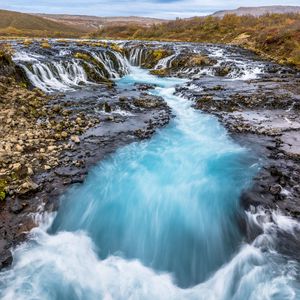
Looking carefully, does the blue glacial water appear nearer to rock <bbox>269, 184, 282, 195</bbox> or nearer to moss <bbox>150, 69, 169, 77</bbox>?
rock <bbox>269, 184, 282, 195</bbox>

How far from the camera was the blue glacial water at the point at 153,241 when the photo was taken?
6.09m

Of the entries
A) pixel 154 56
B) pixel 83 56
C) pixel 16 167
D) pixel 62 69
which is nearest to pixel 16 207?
pixel 16 167

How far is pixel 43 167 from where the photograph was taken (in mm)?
9109

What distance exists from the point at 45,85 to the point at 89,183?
39.0ft

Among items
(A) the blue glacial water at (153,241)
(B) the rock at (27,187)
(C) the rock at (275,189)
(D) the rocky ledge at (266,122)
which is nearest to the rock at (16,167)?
(B) the rock at (27,187)

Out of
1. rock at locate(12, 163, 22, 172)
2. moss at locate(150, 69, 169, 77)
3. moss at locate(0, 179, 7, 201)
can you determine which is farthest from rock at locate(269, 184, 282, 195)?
moss at locate(150, 69, 169, 77)

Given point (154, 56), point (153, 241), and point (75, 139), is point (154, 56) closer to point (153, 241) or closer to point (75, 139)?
point (75, 139)

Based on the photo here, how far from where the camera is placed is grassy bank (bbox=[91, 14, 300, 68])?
33562 millimetres

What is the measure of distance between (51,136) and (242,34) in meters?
52.2

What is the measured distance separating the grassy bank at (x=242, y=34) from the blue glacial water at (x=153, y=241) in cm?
2137

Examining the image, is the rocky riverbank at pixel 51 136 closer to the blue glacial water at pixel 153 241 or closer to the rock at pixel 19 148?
the rock at pixel 19 148

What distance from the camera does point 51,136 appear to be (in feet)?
36.4

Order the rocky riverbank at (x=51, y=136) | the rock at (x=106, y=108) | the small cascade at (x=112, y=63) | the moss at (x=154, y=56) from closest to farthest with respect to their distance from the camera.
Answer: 1. the rocky riverbank at (x=51, y=136)
2. the rock at (x=106, y=108)
3. the small cascade at (x=112, y=63)
4. the moss at (x=154, y=56)

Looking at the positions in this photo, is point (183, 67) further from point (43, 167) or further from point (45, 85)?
point (43, 167)
